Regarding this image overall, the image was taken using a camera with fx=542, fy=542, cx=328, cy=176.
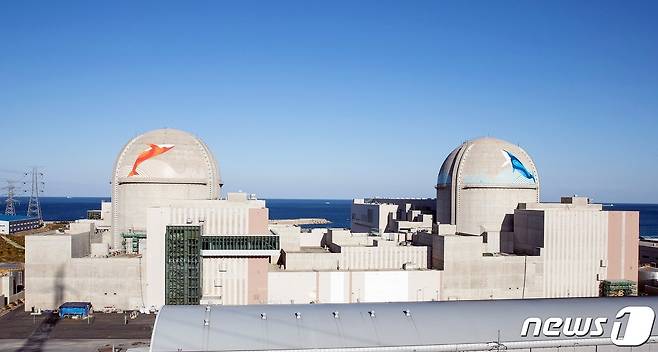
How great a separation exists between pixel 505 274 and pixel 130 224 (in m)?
39.8

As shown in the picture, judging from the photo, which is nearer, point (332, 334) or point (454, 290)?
point (332, 334)

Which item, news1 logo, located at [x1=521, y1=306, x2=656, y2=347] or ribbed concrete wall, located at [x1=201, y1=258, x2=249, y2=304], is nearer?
news1 logo, located at [x1=521, y1=306, x2=656, y2=347]

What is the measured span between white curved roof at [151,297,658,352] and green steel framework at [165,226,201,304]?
1758 centimetres

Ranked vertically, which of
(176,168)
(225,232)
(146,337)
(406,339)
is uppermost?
(176,168)

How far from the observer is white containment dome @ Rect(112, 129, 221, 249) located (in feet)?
189

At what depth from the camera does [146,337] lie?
41344 mm

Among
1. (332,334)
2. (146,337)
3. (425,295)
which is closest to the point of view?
(332,334)

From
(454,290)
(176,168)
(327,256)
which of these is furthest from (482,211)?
(176,168)

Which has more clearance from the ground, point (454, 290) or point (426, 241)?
point (426, 241)

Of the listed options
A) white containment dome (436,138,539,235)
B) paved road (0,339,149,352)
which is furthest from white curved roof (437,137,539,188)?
paved road (0,339,149,352)

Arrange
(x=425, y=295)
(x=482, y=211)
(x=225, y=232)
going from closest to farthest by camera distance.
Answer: (x=225, y=232)
(x=425, y=295)
(x=482, y=211)

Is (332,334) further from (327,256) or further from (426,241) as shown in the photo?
(426,241)

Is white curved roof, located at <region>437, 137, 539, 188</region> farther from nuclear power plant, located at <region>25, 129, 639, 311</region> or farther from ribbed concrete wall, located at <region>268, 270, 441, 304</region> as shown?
ribbed concrete wall, located at <region>268, 270, 441, 304</region>

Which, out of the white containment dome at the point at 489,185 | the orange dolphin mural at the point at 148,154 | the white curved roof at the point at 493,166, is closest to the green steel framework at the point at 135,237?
the orange dolphin mural at the point at 148,154
